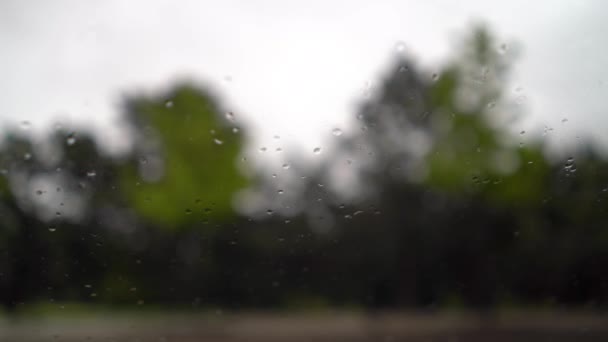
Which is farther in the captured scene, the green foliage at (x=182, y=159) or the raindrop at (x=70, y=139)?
the green foliage at (x=182, y=159)

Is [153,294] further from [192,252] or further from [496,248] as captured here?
[496,248]

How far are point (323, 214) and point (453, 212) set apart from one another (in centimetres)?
185

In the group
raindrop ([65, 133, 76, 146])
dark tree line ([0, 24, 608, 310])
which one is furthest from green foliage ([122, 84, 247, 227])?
raindrop ([65, 133, 76, 146])

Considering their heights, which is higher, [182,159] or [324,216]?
[182,159]

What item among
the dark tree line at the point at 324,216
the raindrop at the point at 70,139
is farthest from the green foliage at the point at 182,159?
the raindrop at the point at 70,139

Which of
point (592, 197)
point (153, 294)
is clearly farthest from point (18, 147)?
point (592, 197)

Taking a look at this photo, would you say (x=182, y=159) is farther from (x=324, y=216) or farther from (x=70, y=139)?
(x=324, y=216)

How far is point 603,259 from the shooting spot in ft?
17.3

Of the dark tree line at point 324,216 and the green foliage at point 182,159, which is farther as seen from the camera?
the green foliage at point 182,159

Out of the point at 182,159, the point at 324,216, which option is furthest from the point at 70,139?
the point at 324,216

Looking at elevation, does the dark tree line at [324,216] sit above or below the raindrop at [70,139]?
below

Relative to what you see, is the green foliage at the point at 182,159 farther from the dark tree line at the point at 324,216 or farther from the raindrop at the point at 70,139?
the raindrop at the point at 70,139

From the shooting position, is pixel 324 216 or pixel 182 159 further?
pixel 182 159

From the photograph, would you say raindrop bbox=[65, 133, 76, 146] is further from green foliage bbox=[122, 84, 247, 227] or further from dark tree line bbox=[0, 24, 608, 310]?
green foliage bbox=[122, 84, 247, 227]
